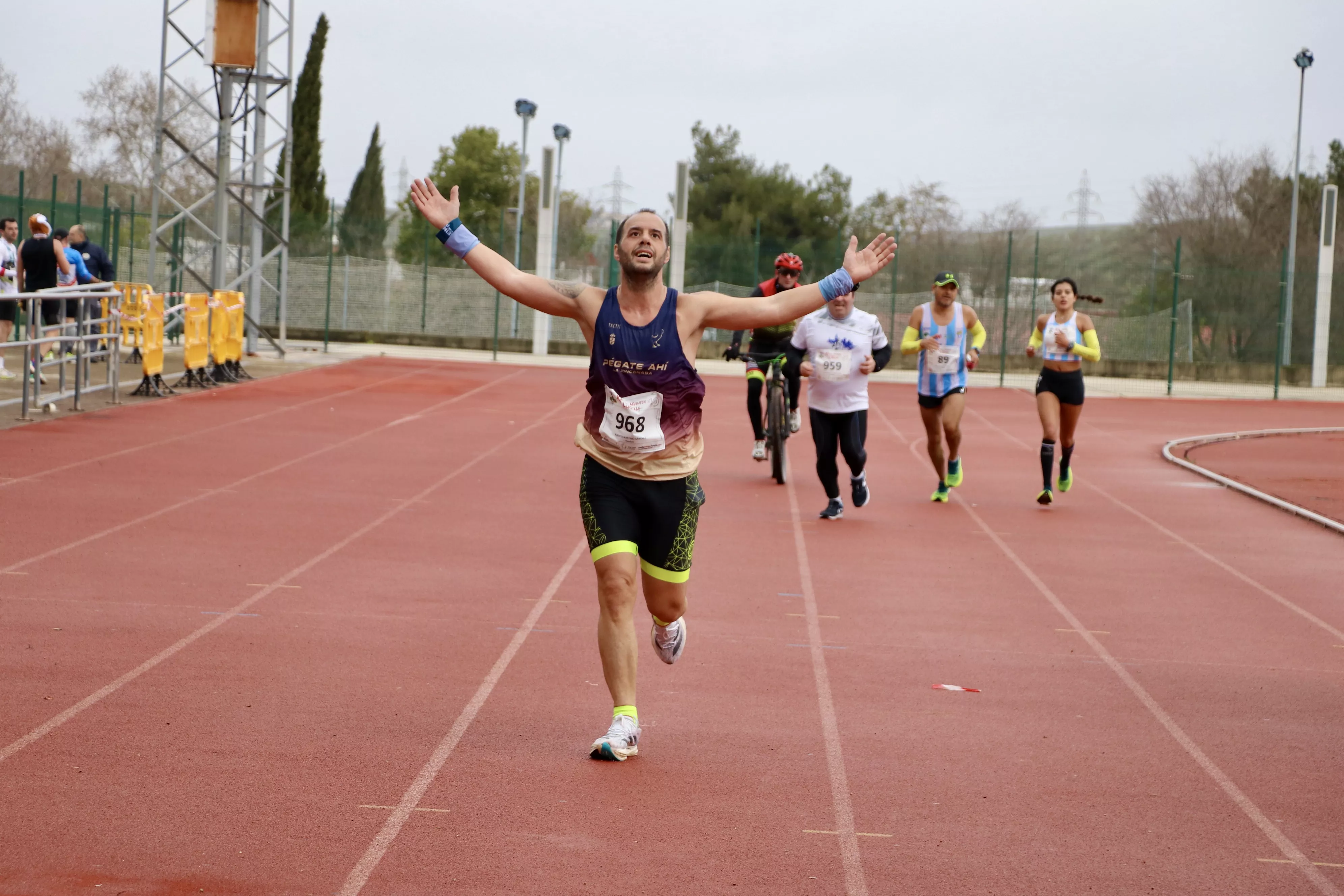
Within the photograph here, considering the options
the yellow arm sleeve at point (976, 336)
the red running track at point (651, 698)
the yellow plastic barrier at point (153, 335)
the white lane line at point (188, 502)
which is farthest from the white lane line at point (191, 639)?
the yellow plastic barrier at point (153, 335)

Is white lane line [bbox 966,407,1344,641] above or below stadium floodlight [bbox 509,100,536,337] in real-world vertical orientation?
below

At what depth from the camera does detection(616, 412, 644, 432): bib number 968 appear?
17.7 feet

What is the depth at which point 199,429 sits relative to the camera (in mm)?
15719

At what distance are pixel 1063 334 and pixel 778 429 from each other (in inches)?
104

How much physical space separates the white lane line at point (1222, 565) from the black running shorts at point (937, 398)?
1864mm

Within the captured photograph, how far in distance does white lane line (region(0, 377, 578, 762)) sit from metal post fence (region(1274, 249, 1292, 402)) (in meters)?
23.0

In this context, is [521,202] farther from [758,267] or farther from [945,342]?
[945,342]

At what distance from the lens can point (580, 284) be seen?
18.7 feet

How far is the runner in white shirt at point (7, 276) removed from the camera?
18.9 metres

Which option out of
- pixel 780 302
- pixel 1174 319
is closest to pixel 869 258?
pixel 780 302

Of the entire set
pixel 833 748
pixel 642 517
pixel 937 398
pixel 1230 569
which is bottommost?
pixel 833 748

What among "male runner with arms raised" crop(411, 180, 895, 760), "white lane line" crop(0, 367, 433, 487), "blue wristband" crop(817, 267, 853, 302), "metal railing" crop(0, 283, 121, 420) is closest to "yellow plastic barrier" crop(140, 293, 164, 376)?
"metal railing" crop(0, 283, 121, 420)

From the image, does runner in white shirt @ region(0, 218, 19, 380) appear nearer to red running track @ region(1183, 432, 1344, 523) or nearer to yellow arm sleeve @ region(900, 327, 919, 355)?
yellow arm sleeve @ region(900, 327, 919, 355)

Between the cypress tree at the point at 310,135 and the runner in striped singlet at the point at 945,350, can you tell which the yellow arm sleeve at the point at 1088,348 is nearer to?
the runner in striped singlet at the point at 945,350
